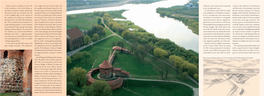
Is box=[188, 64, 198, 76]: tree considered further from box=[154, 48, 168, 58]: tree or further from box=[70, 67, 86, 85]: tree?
box=[70, 67, 86, 85]: tree

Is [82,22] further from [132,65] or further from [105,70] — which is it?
[105,70]

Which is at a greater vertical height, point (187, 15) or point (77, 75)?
point (187, 15)

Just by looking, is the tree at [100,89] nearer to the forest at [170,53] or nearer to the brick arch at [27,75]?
the brick arch at [27,75]

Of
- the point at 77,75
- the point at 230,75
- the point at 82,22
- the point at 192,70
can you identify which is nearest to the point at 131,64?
the point at 192,70

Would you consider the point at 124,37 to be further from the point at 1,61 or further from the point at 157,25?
the point at 1,61

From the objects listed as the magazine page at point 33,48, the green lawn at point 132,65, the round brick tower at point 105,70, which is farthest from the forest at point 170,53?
the magazine page at point 33,48

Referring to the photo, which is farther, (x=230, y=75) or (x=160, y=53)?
(x=160, y=53)

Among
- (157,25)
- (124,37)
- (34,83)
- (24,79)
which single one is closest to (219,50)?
(34,83)
